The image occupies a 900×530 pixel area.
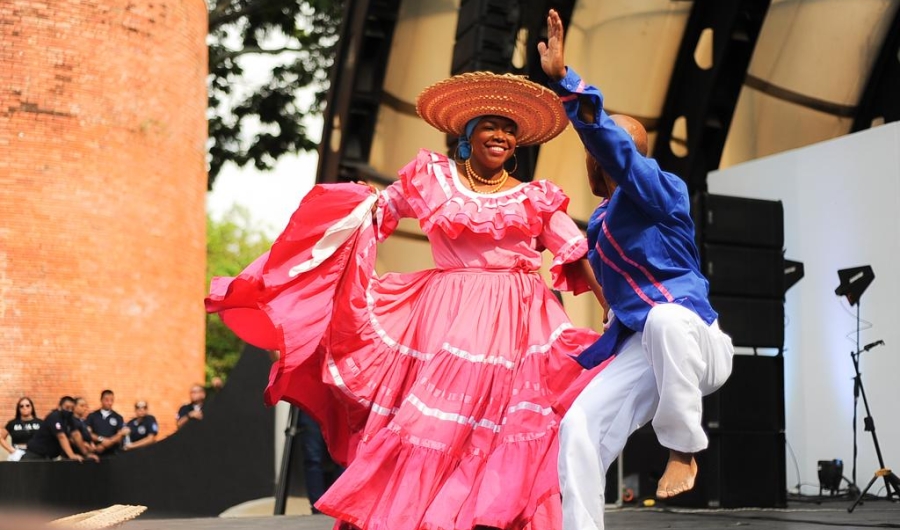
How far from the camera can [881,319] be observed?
24.0 feet

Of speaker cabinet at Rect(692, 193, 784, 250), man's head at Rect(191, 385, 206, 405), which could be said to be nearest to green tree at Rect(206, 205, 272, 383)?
man's head at Rect(191, 385, 206, 405)

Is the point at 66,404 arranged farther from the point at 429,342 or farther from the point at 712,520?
the point at 429,342

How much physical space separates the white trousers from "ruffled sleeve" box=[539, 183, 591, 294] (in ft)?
3.52

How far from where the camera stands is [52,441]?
1088 centimetres

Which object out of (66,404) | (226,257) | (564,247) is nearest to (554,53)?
(564,247)

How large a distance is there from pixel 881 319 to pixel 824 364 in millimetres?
576

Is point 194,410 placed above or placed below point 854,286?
below

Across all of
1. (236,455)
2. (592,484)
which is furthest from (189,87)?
(592,484)

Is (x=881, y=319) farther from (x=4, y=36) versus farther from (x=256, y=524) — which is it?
(x=4, y=36)

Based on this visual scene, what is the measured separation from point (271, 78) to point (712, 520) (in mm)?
15625

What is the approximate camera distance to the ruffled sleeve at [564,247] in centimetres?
435

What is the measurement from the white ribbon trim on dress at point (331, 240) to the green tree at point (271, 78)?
15.3m

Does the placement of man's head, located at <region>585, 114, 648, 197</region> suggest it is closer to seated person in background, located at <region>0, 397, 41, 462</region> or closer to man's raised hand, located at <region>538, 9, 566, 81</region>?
man's raised hand, located at <region>538, 9, 566, 81</region>

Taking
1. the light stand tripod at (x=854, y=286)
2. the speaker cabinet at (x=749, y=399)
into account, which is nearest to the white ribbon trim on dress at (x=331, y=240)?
the speaker cabinet at (x=749, y=399)
